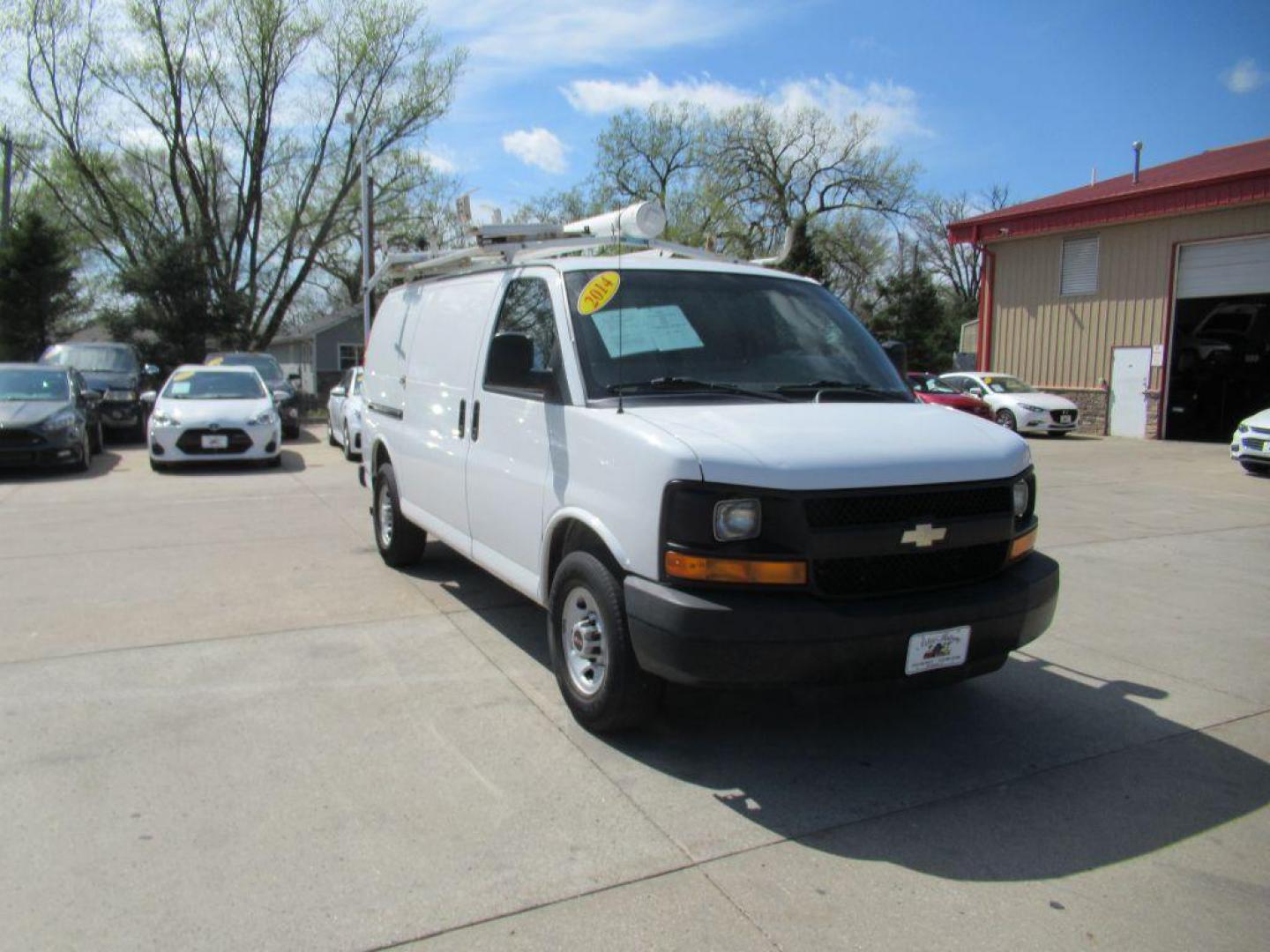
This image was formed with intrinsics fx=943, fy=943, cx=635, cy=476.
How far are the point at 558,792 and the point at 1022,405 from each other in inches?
790

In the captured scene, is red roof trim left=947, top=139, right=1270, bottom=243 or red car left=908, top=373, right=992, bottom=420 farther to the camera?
red car left=908, top=373, right=992, bottom=420

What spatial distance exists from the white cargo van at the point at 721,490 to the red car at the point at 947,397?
51.4 ft

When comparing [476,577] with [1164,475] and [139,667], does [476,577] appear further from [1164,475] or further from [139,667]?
[1164,475]

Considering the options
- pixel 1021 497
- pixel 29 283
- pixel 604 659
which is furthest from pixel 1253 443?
pixel 29 283

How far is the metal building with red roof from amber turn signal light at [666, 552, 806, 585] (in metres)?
20.0

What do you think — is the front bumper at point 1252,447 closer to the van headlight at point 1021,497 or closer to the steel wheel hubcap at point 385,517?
the van headlight at point 1021,497

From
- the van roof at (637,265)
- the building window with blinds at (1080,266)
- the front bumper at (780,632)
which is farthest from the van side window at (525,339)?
the building window with blinds at (1080,266)

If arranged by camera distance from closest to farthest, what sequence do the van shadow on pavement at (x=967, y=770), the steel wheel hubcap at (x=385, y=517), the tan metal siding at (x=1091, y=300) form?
1. the van shadow on pavement at (x=967, y=770)
2. the steel wheel hubcap at (x=385, y=517)
3. the tan metal siding at (x=1091, y=300)

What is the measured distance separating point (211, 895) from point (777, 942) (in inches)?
66.5

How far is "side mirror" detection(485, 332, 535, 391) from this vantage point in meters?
4.30

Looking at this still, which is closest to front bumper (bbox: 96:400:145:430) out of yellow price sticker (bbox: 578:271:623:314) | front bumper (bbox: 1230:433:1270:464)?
yellow price sticker (bbox: 578:271:623:314)

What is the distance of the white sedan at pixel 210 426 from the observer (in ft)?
41.2

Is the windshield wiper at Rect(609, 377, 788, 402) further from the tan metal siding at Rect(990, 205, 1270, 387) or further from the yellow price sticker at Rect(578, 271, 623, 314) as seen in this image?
Answer: the tan metal siding at Rect(990, 205, 1270, 387)

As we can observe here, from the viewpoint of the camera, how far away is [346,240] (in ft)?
140
